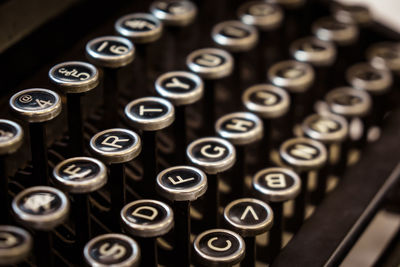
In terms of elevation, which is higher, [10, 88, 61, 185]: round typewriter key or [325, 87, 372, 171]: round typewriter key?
[10, 88, 61, 185]: round typewriter key

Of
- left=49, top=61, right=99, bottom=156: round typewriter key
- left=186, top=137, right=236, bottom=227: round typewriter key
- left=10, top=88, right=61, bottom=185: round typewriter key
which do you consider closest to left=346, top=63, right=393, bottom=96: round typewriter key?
left=186, top=137, right=236, bottom=227: round typewriter key

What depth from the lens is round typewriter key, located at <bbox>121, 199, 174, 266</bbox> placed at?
1.21m

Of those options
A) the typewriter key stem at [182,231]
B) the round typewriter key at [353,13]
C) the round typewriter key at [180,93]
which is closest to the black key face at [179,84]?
the round typewriter key at [180,93]

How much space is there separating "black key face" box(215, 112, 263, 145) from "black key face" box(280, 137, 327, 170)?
0.09 meters

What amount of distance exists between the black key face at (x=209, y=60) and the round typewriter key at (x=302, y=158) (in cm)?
25

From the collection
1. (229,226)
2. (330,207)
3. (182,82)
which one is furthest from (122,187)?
(330,207)

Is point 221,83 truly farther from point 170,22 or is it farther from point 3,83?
point 3,83

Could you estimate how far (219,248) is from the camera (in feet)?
4.12

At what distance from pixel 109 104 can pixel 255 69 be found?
0.61 meters

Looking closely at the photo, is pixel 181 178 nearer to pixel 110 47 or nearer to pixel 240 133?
pixel 240 133

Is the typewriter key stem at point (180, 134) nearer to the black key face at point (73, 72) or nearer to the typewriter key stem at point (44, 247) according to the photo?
the black key face at point (73, 72)

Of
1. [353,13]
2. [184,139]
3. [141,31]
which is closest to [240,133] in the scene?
[184,139]

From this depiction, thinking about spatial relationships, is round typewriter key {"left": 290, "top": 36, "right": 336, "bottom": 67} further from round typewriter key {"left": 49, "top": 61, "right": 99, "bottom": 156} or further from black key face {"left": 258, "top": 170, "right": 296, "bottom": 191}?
round typewriter key {"left": 49, "top": 61, "right": 99, "bottom": 156}

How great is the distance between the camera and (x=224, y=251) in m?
1.25
